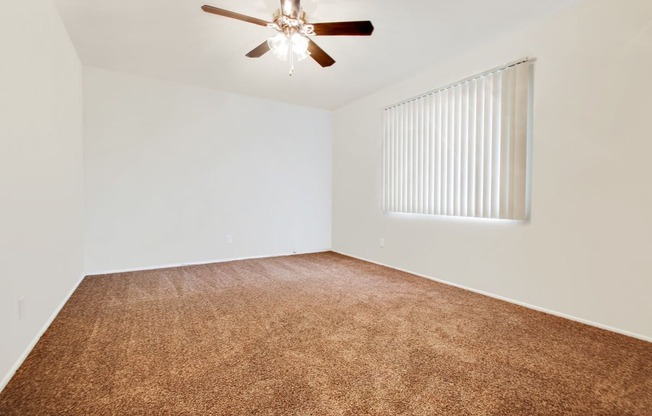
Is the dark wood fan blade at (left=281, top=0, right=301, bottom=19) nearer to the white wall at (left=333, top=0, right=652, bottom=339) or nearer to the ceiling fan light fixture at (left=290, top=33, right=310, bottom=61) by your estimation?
the ceiling fan light fixture at (left=290, top=33, right=310, bottom=61)

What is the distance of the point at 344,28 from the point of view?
7.19ft

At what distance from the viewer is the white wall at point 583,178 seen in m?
2.11

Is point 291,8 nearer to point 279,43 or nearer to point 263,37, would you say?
point 279,43

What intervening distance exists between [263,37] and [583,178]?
10.1 ft

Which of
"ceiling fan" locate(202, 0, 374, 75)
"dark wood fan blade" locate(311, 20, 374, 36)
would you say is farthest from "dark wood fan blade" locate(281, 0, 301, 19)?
"dark wood fan blade" locate(311, 20, 374, 36)

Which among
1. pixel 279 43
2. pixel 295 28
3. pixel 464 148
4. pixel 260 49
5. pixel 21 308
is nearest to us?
pixel 21 308

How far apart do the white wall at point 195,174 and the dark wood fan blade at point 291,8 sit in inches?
108

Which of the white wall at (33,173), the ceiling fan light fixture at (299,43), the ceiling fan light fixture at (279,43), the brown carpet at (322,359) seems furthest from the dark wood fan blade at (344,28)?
the brown carpet at (322,359)

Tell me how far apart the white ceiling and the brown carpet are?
2.56 metres

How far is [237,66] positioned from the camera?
11.8ft

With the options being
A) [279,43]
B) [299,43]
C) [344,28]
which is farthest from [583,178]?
[279,43]

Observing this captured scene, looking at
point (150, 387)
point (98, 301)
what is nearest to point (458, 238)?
point (150, 387)

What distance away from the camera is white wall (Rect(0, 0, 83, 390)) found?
1631mm

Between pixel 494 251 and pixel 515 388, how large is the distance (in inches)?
66.8
